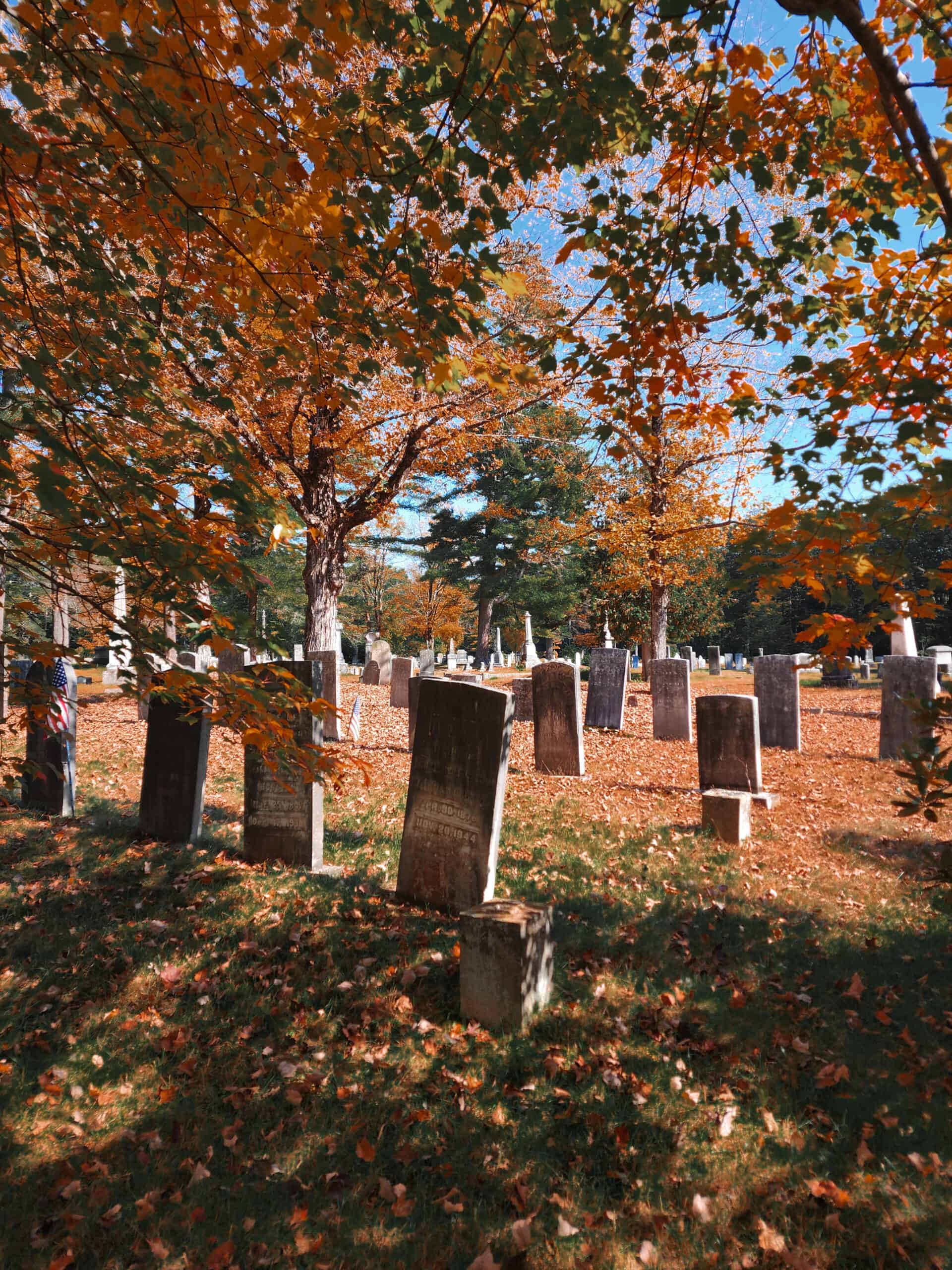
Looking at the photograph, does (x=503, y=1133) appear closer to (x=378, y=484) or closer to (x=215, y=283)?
(x=215, y=283)

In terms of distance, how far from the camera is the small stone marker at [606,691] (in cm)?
1476

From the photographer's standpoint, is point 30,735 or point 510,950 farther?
point 30,735

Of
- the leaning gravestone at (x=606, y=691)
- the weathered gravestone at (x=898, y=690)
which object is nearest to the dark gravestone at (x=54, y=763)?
the leaning gravestone at (x=606, y=691)

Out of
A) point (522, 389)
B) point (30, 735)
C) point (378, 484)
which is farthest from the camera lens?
point (378, 484)

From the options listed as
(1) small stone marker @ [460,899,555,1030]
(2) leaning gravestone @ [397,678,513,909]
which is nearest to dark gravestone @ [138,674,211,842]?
(2) leaning gravestone @ [397,678,513,909]

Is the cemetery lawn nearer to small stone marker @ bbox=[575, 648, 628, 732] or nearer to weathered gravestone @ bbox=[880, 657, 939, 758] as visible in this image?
weathered gravestone @ bbox=[880, 657, 939, 758]

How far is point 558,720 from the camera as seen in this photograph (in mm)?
10867

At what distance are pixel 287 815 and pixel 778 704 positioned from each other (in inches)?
369

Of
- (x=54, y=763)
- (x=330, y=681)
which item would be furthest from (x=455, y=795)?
(x=330, y=681)

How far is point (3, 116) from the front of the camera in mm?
2811

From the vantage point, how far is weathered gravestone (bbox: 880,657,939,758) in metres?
10.8

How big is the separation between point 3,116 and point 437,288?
6.09 ft

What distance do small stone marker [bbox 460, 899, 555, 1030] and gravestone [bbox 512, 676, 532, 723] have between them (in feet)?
34.3

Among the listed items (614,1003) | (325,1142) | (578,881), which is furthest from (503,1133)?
(578,881)
